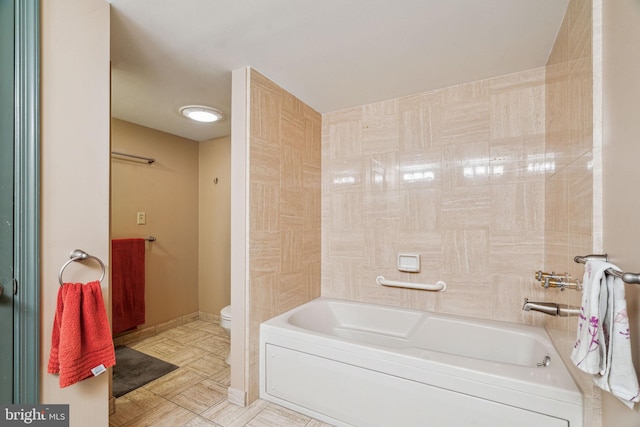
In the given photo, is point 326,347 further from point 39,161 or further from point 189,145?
point 189,145

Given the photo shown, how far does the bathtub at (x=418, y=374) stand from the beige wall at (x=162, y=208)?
1799 millimetres

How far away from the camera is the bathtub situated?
1.25 m

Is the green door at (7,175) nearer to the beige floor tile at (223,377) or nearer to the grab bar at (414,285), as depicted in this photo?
the beige floor tile at (223,377)

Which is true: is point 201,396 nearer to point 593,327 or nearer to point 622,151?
point 593,327

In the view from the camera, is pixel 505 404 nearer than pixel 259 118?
Yes

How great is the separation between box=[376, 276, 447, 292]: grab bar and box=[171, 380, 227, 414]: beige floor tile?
1.48m

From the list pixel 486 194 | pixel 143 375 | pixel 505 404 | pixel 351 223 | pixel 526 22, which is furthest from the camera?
pixel 351 223

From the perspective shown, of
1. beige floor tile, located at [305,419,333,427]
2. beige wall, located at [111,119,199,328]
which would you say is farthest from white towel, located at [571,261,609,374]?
beige wall, located at [111,119,199,328]

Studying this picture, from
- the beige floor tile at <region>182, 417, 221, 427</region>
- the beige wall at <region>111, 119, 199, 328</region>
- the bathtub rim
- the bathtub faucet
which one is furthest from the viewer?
the beige wall at <region>111, 119, 199, 328</region>

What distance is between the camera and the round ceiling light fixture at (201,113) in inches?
99.3

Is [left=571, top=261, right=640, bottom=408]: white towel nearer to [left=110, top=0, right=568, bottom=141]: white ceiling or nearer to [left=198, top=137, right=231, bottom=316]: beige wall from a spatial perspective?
[left=110, top=0, right=568, bottom=141]: white ceiling

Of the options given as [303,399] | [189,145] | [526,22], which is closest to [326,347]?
[303,399]

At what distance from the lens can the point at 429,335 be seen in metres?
2.10

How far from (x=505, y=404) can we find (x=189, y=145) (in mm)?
3741
